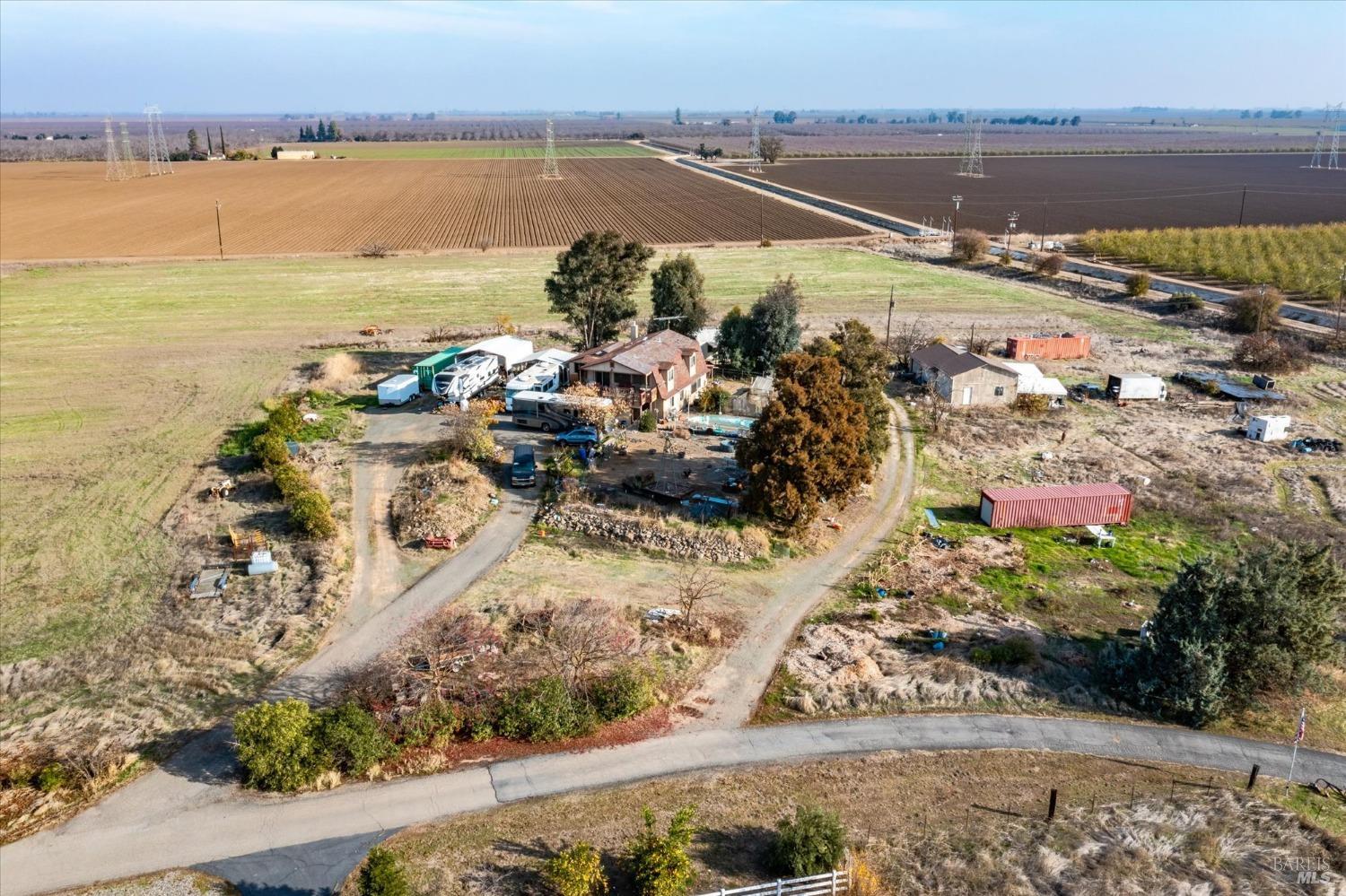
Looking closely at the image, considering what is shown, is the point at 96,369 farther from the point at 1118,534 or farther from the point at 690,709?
the point at 1118,534

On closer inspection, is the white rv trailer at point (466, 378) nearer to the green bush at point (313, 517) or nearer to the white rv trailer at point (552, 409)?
the white rv trailer at point (552, 409)

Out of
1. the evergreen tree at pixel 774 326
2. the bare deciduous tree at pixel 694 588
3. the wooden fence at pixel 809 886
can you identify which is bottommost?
the wooden fence at pixel 809 886

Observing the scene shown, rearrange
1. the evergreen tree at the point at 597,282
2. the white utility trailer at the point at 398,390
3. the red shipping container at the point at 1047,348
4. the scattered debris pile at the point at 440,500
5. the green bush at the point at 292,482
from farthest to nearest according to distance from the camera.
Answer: the red shipping container at the point at 1047,348 < the evergreen tree at the point at 597,282 < the white utility trailer at the point at 398,390 < the green bush at the point at 292,482 < the scattered debris pile at the point at 440,500

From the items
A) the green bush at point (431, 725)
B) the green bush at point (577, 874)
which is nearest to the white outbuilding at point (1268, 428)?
the green bush at point (577, 874)

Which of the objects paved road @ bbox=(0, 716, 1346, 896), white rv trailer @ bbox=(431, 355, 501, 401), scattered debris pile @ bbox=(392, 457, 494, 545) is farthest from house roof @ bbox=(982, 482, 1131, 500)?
white rv trailer @ bbox=(431, 355, 501, 401)

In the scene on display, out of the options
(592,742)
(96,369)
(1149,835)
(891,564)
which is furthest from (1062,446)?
(96,369)

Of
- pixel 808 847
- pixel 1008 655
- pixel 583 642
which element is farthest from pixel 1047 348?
pixel 808 847

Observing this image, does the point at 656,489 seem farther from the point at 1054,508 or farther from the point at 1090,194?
the point at 1090,194
